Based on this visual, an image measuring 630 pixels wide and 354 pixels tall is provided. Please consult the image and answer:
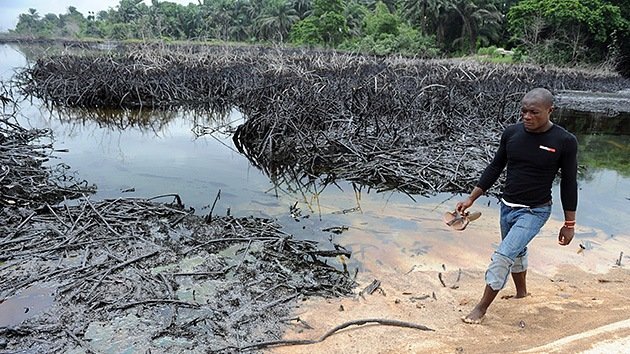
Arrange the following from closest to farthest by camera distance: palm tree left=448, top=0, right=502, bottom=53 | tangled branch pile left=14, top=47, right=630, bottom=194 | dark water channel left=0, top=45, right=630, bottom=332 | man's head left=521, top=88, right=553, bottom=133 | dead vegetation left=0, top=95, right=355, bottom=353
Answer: man's head left=521, top=88, right=553, bottom=133 < dead vegetation left=0, top=95, right=355, bottom=353 < dark water channel left=0, top=45, right=630, bottom=332 < tangled branch pile left=14, top=47, right=630, bottom=194 < palm tree left=448, top=0, right=502, bottom=53

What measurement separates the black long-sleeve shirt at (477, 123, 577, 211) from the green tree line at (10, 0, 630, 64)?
15.8 metres

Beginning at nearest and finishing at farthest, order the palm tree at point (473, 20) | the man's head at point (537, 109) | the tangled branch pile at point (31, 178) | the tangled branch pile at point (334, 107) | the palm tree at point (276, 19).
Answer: the man's head at point (537, 109)
the tangled branch pile at point (31, 178)
the tangled branch pile at point (334, 107)
the palm tree at point (473, 20)
the palm tree at point (276, 19)

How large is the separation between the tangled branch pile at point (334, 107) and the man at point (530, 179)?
397cm

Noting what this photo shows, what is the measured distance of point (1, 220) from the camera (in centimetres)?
547

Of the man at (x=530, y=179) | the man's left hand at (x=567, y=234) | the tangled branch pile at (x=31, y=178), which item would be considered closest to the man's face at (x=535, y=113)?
the man at (x=530, y=179)

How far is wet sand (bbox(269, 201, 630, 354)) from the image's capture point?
137 inches

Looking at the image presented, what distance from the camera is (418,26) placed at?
44.2 meters

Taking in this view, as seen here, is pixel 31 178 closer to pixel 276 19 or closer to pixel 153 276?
pixel 153 276

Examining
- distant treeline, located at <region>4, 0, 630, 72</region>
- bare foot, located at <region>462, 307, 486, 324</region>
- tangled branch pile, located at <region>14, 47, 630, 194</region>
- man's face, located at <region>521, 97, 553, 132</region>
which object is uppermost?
distant treeline, located at <region>4, 0, 630, 72</region>

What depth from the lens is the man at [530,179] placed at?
3338 mm

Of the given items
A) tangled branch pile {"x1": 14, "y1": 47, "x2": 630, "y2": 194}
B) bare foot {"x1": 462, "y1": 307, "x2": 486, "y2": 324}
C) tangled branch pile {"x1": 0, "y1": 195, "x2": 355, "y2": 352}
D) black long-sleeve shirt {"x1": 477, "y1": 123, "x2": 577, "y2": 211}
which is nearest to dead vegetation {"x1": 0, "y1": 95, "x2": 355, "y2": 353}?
tangled branch pile {"x1": 0, "y1": 195, "x2": 355, "y2": 352}

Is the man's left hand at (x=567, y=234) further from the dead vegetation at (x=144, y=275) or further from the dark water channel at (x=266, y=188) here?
the dark water channel at (x=266, y=188)

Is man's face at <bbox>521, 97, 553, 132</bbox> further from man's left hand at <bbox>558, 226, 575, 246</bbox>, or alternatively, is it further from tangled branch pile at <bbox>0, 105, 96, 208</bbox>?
tangled branch pile at <bbox>0, 105, 96, 208</bbox>

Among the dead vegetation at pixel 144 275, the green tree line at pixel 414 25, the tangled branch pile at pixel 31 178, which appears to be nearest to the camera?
the dead vegetation at pixel 144 275
